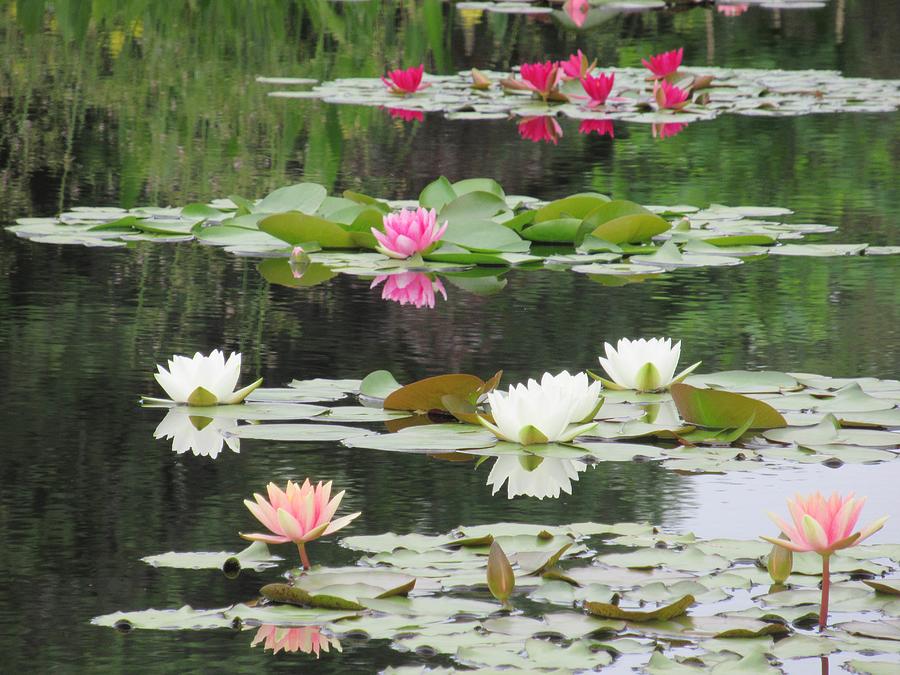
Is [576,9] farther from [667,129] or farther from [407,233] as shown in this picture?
[407,233]

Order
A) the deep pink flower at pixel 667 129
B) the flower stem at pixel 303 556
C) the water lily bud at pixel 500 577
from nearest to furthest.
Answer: the water lily bud at pixel 500 577 < the flower stem at pixel 303 556 < the deep pink flower at pixel 667 129

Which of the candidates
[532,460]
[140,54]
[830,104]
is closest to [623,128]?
[830,104]

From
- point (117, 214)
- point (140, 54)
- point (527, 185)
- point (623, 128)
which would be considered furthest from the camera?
point (140, 54)

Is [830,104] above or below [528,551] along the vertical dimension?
above

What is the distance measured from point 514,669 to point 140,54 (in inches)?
351

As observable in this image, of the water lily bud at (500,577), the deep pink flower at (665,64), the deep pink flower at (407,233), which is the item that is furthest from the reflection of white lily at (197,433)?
the deep pink flower at (665,64)

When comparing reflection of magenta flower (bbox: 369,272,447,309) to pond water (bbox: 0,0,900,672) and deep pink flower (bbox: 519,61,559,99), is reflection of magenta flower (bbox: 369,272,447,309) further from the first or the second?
deep pink flower (bbox: 519,61,559,99)

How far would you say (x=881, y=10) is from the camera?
1461cm

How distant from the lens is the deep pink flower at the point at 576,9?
13452mm

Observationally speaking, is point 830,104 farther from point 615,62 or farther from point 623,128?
point 615,62

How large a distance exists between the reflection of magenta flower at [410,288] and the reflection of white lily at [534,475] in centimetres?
138

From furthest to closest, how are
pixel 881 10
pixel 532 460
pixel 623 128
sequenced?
pixel 881 10 → pixel 623 128 → pixel 532 460

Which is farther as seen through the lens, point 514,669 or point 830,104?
point 830,104

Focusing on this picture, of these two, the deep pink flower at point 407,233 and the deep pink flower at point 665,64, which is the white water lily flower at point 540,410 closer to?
the deep pink flower at point 407,233
